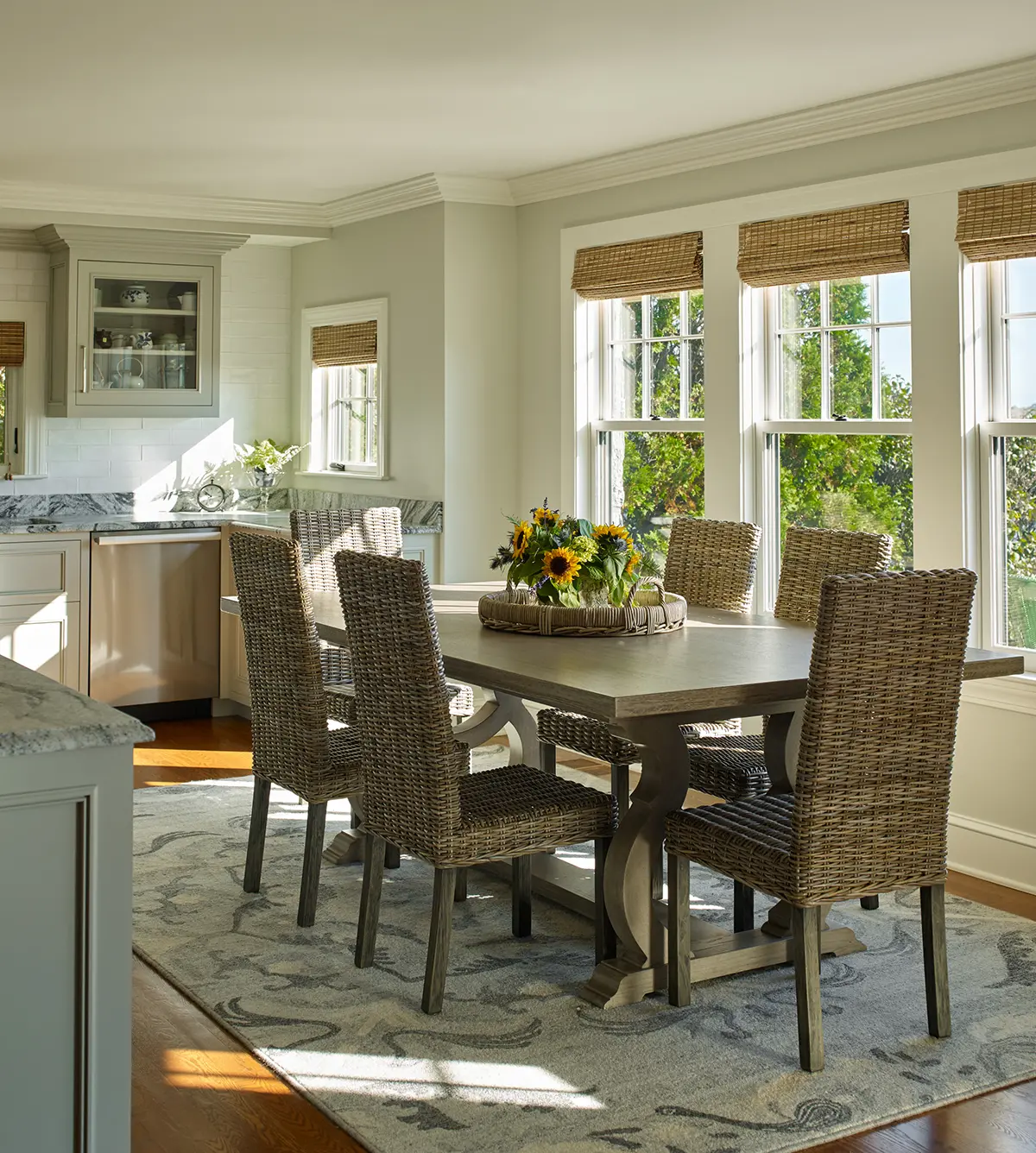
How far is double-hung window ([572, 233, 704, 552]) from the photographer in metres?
5.56

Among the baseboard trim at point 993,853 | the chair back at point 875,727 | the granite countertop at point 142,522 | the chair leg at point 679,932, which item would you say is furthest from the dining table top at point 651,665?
the granite countertop at point 142,522

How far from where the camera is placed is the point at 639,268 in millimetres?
5656

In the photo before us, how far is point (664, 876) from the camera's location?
4410mm

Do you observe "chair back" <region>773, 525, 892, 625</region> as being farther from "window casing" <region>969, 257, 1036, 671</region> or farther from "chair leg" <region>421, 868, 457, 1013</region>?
"chair leg" <region>421, 868, 457, 1013</region>

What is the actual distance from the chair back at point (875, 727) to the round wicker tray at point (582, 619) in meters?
0.98

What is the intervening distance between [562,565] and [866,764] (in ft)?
3.80

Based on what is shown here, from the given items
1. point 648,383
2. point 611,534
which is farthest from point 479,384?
point 611,534

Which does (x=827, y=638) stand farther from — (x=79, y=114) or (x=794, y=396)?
(x=79, y=114)

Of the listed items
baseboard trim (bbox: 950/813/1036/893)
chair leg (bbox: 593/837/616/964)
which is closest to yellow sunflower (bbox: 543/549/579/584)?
chair leg (bbox: 593/837/616/964)

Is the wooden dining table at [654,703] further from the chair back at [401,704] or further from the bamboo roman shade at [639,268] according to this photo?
the bamboo roman shade at [639,268]

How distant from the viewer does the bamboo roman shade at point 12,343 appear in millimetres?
6785

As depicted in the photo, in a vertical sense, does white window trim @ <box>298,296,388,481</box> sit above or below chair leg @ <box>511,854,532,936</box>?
above

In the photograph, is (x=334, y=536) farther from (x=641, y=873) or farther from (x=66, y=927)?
(x=66, y=927)

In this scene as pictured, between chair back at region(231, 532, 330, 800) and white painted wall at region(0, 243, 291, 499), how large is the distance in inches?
131
